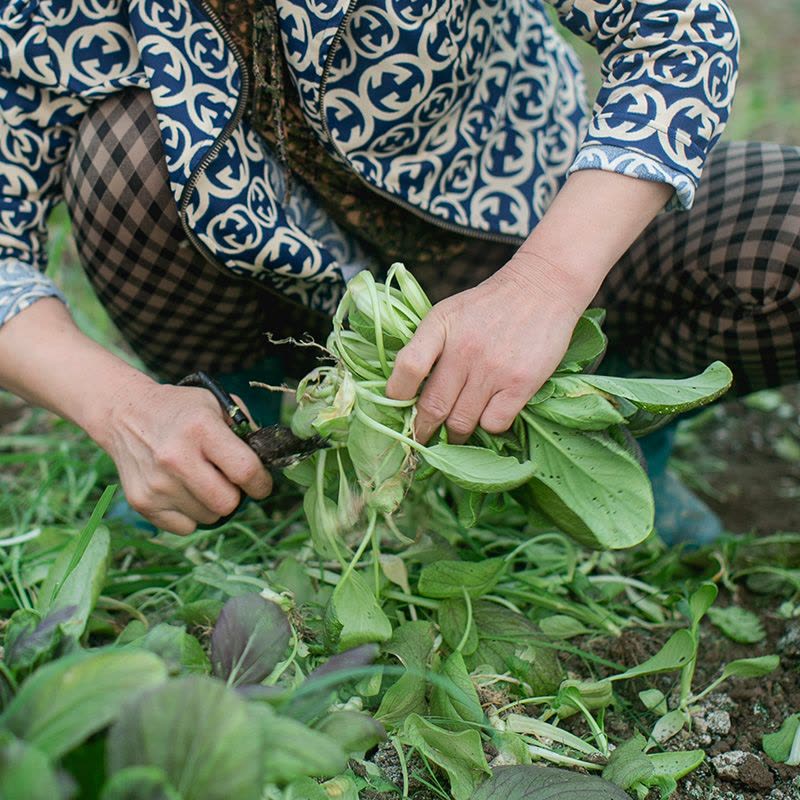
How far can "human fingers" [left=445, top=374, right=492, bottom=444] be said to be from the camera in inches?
29.3

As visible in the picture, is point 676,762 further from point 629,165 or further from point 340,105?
point 340,105

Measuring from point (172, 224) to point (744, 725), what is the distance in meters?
0.75

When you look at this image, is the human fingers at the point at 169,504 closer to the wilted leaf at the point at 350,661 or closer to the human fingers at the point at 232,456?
the human fingers at the point at 232,456

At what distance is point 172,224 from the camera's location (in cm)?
97

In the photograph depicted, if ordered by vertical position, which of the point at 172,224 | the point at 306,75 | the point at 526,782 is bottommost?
the point at 526,782

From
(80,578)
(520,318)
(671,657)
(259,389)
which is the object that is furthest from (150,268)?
(671,657)

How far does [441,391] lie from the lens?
745 mm

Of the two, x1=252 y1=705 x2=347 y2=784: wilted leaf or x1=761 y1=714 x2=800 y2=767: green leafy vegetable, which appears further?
x1=761 y1=714 x2=800 y2=767: green leafy vegetable

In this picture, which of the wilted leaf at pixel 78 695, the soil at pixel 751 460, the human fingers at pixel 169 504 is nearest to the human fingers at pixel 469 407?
the human fingers at pixel 169 504

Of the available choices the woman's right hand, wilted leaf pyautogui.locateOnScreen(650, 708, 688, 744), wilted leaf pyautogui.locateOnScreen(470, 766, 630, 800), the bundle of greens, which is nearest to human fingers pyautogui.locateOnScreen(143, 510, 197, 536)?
the woman's right hand

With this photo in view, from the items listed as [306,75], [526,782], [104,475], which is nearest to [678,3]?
[306,75]

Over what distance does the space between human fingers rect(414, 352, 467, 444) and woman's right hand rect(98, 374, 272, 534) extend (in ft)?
0.52

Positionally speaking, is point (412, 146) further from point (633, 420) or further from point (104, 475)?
point (104, 475)

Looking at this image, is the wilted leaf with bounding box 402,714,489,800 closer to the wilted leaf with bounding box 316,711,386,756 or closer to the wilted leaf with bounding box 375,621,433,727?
the wilted leaf with bounding box 375,621,433,727
